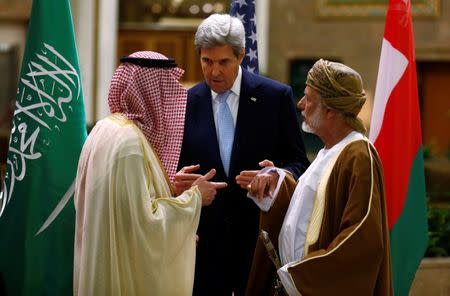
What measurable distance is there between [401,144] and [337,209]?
5.49ft

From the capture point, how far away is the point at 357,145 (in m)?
3.72

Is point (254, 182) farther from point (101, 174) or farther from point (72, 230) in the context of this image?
point (72, 230)

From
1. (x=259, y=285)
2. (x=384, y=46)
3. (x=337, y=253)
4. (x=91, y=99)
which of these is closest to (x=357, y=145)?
(x=337, y=253)

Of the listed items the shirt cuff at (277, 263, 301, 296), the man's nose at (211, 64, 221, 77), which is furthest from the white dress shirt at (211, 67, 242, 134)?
the shirt cuff at (277, 263, 301, 296)

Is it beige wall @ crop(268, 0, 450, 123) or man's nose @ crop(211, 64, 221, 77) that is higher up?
man's nose @ crop(211, 64, 221, 77)

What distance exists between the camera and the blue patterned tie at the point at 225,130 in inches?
180

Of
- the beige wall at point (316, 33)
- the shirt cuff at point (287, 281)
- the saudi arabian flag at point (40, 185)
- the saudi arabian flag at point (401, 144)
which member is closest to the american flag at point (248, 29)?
the saudi arabian flag at point (401, 144)

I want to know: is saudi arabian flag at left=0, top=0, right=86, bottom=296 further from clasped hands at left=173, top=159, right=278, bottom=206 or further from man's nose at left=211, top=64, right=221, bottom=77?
clasped hands at left=173, top=159, right=278, bottom=206

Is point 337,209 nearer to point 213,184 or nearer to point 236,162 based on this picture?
point 213,184

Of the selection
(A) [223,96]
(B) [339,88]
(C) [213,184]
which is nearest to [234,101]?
(A) [223,96]

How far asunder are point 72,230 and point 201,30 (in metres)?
1.25

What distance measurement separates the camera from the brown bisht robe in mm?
3623

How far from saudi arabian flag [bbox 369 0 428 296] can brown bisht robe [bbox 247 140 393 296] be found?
5.14 ft

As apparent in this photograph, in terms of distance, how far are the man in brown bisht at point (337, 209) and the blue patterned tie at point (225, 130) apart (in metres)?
0.65
